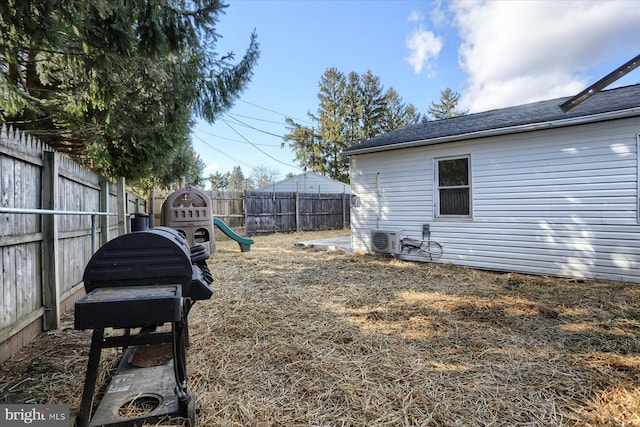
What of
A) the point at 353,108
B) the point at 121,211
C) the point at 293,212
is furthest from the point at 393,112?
the point at 121,211

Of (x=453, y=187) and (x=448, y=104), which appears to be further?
(x=448, y=104)

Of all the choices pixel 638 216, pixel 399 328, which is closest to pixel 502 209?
pixel 638 216

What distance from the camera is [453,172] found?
6.32 m

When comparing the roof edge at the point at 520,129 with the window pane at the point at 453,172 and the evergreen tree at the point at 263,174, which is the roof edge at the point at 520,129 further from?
the evergreen tree at the point at 263,174

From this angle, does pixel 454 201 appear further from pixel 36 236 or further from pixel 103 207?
pixel 36 236

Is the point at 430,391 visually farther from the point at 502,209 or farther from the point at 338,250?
the point at 338,250

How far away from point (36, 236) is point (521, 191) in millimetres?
6612

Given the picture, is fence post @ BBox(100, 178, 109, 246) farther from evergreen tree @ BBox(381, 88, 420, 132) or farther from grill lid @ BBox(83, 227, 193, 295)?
evergreen tree @ BBox(381, 88, 420, 132)

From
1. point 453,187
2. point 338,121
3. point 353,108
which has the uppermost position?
point 353,108

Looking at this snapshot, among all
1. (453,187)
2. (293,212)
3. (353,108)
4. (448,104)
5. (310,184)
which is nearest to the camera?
(453,187)

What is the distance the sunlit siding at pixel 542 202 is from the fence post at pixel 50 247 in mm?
5908

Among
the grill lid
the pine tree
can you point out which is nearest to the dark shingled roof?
the grill lid

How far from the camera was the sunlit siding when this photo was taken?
183 inches

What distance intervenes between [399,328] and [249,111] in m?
21.5
